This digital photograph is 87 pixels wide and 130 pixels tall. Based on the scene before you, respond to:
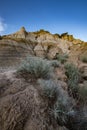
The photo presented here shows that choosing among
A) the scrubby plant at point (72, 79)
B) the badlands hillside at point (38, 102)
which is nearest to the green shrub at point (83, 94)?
the badlands hillside at point (38, 102)

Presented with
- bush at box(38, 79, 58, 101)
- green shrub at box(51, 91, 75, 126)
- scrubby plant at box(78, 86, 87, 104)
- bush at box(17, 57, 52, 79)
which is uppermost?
bush at box(17, 57, 52, 79)

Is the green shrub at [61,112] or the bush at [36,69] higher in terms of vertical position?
the bush at [36,69]

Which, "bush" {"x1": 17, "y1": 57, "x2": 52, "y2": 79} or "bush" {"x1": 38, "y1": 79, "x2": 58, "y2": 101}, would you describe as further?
"bush" {"x1": 17, "y1": 57, "x2": 52, "y2": 79}

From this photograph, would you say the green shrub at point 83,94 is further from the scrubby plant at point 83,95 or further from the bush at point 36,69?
the bush at point 36,69

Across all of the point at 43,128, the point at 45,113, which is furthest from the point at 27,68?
the point at 43,128

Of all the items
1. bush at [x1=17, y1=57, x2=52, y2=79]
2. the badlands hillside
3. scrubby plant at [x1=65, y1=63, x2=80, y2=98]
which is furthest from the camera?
scrubby plant at [x1=65, y1=63, x2=80, y2=98]

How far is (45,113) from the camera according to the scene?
3.34 meters

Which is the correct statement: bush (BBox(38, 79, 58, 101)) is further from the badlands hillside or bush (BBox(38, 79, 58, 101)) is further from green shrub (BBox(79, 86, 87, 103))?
green shrub (BBox(79, 86, 87, 103))

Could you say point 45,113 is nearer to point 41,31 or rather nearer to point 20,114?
point 20,114

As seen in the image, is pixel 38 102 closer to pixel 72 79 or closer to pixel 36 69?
pixel 36 69

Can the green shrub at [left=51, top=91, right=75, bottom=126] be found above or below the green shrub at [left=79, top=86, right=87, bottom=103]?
above

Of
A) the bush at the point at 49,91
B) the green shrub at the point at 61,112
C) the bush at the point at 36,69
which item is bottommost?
the green shrub at the point at 61,112

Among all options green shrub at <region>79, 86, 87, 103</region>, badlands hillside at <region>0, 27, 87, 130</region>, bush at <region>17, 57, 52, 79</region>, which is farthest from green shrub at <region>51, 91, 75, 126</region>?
green shrub at <region>79, 86, 87, 103</region>

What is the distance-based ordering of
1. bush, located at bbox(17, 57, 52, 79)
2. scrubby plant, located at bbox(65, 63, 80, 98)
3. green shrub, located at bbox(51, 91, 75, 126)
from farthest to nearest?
scrubby plant, located at bbox(65, 63, 80, 98) < bush, located at bbox(17, 57, 52, 79) < green shrub, located at bbox(51, 91, 75, 126)
